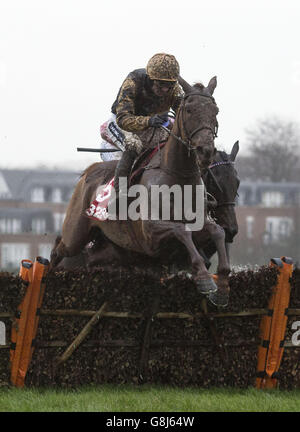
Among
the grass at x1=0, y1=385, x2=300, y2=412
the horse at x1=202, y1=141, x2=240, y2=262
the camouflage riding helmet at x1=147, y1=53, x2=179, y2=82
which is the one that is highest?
the camouflage riding helmet at x1=147, y1=53, x2=179, y2=82

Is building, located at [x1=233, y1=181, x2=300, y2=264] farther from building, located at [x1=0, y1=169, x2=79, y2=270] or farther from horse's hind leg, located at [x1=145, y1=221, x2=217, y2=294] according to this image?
horse's hind leg, located at [x1=145, y1=221, x2=217, y2=294]

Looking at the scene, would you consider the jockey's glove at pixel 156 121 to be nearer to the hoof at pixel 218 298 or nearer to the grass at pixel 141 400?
the hoof at pixel 218 298

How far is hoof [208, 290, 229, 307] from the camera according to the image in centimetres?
798

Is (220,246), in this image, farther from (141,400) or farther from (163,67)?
(163,67)

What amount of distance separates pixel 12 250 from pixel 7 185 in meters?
9.68

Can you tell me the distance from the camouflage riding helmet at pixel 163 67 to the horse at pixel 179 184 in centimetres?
64

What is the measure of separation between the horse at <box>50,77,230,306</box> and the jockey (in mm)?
314

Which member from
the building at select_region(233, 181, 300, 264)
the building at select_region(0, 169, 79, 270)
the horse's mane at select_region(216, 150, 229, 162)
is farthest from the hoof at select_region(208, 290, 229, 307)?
the building at select_region(233, 181, 300, 264)

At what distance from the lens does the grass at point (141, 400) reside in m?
7.14

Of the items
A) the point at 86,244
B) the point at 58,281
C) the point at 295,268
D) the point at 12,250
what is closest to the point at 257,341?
the point at 295,268

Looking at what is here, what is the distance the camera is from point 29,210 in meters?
36.9

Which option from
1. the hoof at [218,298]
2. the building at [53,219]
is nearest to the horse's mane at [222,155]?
the hoof at [218,298]

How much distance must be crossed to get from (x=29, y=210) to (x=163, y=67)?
28.5m

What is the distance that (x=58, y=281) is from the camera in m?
8.02
